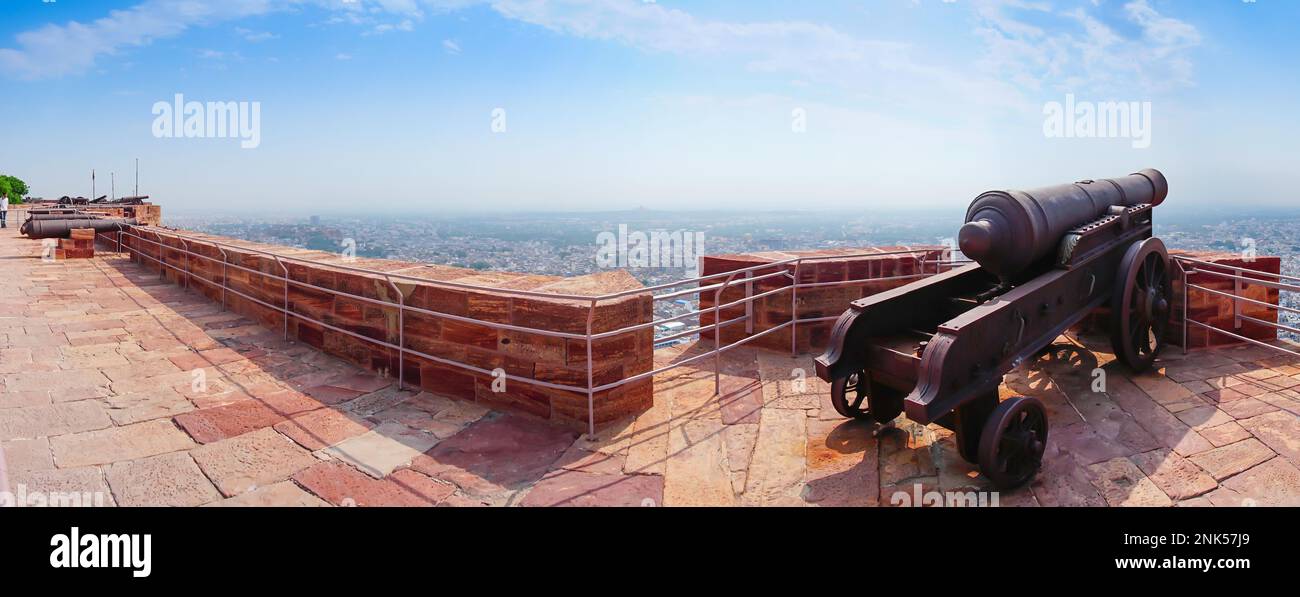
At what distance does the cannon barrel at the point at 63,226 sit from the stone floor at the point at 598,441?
41.5 feet

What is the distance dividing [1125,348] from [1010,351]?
5.80ft

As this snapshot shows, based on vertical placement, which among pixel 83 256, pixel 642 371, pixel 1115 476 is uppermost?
pixel 83 256

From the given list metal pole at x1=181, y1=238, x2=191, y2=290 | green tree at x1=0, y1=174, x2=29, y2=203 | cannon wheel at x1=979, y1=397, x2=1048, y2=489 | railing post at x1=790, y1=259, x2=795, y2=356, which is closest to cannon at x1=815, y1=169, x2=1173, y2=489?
cannon wheel at x1=979, y1=397, x2=1048, y2=489

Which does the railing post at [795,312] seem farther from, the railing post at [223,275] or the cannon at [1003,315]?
the railing post at [223,275]

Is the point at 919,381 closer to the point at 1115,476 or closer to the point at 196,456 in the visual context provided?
the point at 1115,476

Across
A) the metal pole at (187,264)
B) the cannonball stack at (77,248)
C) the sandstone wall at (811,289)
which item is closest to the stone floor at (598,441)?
the sandstone wall at (811,289)

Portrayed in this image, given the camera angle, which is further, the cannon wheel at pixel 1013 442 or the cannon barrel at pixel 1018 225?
the cannon barrel at pixel 1018 225

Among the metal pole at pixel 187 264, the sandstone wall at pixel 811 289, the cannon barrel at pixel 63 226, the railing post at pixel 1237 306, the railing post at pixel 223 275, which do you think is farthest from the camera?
the cannon barrel at pixel 63 226

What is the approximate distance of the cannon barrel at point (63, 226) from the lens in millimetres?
15430

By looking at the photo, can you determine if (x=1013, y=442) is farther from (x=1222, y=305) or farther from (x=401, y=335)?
(x=1222, y=305)

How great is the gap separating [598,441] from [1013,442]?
217 centimetres

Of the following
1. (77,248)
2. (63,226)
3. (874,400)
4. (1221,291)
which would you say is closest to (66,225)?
(63,226)

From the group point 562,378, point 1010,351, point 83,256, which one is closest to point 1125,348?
point 1010,351

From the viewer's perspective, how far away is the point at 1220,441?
3674 mm
